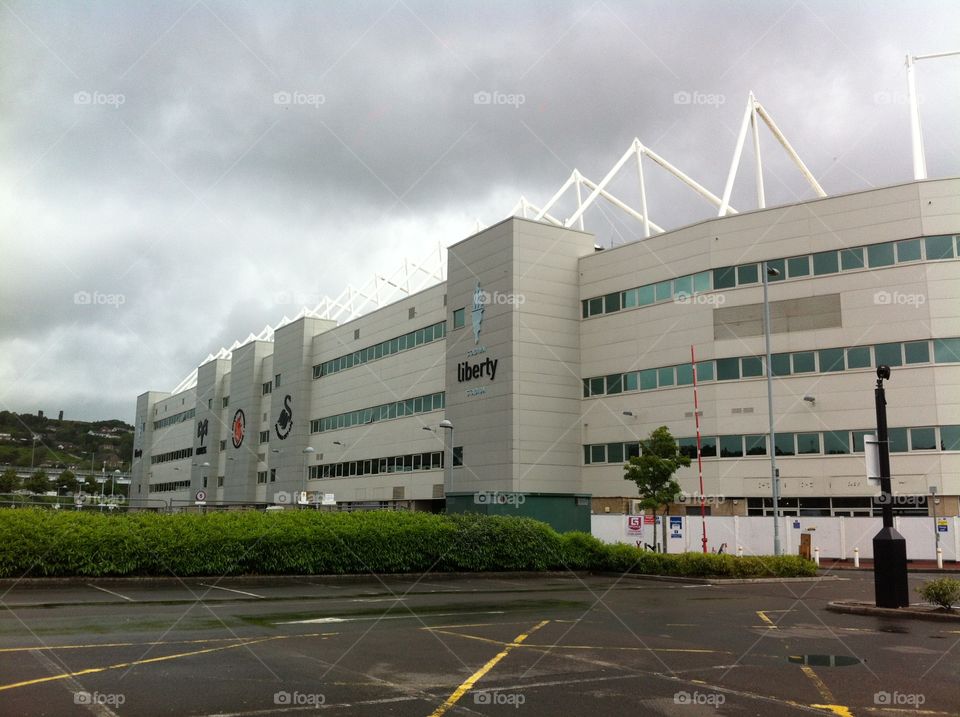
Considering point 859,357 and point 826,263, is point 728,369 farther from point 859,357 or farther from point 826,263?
point 826,263

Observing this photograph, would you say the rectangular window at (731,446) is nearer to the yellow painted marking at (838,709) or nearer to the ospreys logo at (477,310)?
the ospreys logo at (477,310)

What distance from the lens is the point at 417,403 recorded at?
62.5 meters

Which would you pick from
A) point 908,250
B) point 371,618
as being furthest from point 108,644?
point 908,250

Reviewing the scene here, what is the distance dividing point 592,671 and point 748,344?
36946 millimetres

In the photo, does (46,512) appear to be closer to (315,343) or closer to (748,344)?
(748,344)

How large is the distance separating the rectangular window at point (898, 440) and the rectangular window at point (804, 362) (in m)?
4.91

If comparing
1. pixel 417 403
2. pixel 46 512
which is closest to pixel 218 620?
pixel 46 512

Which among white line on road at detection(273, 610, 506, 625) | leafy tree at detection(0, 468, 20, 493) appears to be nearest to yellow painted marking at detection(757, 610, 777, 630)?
white line on road at detection(273, 610, 506, 625)

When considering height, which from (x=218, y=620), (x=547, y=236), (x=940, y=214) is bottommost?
(x=218, y=620)

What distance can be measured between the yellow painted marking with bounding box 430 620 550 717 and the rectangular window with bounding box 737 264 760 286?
35017 mm

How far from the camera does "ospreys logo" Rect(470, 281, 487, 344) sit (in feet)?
178

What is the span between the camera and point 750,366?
4416 cm

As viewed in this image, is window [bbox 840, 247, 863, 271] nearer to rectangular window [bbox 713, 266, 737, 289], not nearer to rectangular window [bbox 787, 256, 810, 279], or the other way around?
rectangular window [bbox 787, 256, 810, 279]

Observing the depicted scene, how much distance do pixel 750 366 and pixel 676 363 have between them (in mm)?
4383
